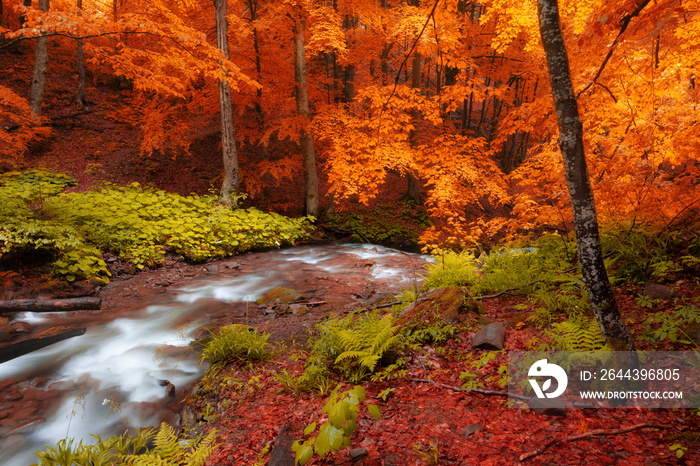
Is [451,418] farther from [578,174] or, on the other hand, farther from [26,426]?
[26,426]

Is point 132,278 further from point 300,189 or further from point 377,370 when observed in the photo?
point 300,189

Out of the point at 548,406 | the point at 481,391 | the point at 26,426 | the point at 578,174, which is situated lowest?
the point at 26,426

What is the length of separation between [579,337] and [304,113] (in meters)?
12.1

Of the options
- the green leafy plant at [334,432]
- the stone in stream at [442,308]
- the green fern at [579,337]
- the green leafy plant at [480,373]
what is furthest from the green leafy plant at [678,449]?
the stone in stream at [442,308]

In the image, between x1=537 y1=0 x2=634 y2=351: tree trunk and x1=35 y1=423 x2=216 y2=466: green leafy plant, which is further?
x1=537 y1=0 x2=634 y2=351: tree trunk

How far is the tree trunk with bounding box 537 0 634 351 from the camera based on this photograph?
2963 millimetres

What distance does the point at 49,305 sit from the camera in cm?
592

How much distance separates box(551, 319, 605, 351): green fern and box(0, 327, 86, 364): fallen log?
684 centimetres

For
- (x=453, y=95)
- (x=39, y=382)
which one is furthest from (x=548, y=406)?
(x=453, y=95)

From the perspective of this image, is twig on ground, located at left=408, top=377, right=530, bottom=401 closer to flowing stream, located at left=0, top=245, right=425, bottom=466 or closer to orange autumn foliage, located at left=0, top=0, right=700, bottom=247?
orange autumn foliage, located at left=0, top=0, right=700, bottom=247

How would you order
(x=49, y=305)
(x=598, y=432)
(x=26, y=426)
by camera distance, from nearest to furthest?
1. (x=598, y=432)
2. (x=26, y=426)
3. (x=49, y=305)

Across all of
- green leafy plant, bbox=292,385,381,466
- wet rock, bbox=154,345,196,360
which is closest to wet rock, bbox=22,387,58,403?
wet rock, bbox=154,345,196,360

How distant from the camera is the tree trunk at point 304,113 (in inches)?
501

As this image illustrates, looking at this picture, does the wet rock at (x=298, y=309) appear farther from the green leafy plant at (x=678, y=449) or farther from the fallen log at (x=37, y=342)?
the green leafy plant at (x=678, y=449)
